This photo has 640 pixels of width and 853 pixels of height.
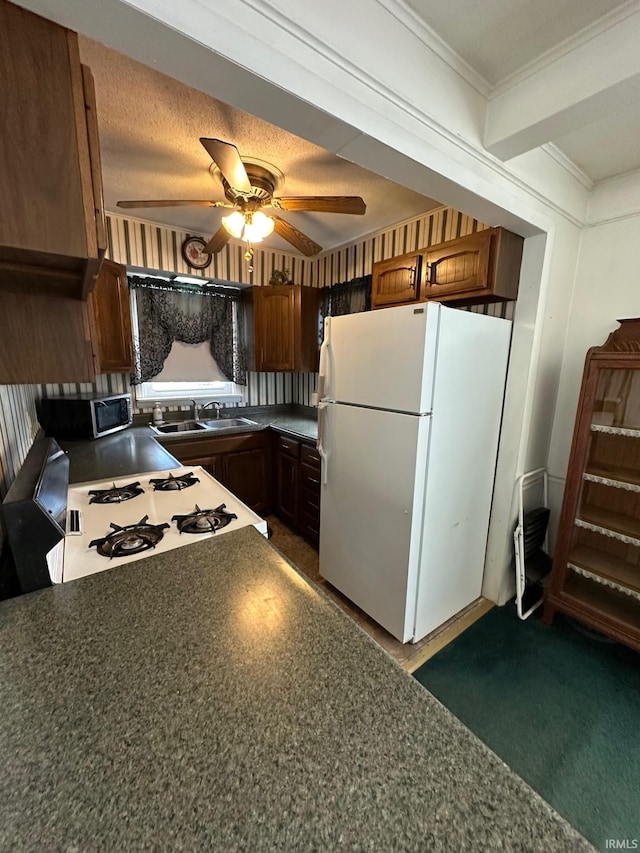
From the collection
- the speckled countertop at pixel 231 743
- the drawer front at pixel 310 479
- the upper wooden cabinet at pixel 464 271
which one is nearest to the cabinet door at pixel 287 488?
the drawer front at pixel 310 479

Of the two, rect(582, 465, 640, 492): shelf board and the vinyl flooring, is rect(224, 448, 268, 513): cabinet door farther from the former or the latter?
rect(582, 465, 640, 492): shelf board

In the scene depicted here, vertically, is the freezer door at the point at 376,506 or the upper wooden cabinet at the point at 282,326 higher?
the upper wooden cabinet at the point at 282,326

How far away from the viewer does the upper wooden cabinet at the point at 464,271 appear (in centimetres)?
180

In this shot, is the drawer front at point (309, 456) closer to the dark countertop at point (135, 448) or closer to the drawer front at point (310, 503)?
the dark countertop at point (135, 448)

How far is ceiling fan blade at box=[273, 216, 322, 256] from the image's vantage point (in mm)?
2037

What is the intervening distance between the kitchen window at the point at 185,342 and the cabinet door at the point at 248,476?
2.45 feet

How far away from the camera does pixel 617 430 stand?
1.78 meters

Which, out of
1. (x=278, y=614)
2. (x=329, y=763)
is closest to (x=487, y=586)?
(x=278, y=614)

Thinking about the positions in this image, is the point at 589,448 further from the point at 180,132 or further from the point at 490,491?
the point at 180,132

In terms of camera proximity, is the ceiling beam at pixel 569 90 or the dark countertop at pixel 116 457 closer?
the ceiling beam at pixel 569 90

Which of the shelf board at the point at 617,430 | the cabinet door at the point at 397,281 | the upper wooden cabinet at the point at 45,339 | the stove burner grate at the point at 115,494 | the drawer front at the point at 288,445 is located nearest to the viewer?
the upper wooden cabinet at the point at 45,339

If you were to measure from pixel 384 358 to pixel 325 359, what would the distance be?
49 centimetres

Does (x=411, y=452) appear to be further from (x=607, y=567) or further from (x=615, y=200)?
(x=615, y=200)

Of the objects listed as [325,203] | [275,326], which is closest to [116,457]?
[275,326]
